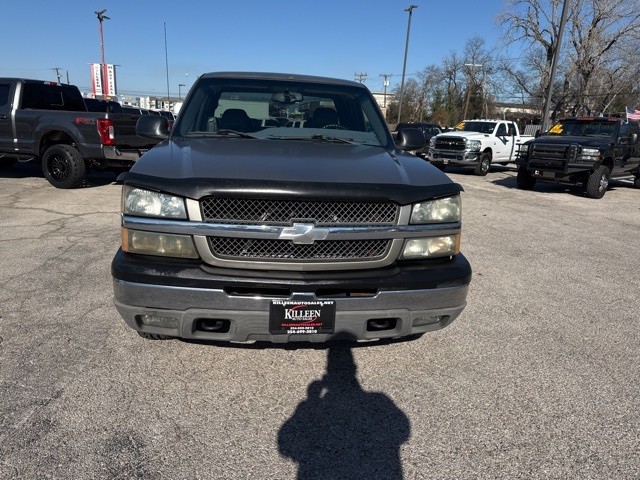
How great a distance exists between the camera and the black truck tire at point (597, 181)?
1173 cm

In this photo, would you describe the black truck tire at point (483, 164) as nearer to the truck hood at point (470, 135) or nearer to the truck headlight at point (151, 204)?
the truck hood at point (470, 135)

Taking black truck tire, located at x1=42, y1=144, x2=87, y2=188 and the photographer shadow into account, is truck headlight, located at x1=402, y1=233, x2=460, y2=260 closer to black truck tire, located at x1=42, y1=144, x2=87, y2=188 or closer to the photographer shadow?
the photographer shadow

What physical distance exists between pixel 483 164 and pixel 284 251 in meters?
15.7

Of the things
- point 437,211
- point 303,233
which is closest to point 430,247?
point 437,211

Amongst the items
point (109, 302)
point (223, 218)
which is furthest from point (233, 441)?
point (109, 302)

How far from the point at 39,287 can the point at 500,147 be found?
1651 centimetres

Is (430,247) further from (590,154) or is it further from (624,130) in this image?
(624,130)

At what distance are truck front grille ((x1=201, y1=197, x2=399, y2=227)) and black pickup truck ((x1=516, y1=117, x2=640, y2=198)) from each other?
10.9 m

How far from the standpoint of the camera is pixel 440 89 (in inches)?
2685

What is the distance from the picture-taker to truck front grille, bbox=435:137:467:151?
16375 millimetres

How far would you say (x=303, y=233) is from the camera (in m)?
2.47

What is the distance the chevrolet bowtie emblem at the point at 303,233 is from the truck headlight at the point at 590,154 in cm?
1121

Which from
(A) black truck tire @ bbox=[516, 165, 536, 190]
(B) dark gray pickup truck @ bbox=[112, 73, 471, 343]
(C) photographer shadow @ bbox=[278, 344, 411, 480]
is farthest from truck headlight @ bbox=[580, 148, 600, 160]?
(C) photographer shadow @ bbox=[278, 344, 411, 480]

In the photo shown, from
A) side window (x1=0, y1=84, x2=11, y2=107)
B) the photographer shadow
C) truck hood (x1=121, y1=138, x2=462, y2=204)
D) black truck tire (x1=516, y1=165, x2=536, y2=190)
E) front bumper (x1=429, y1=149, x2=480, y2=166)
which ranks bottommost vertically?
the photographer shadow
